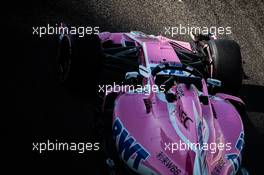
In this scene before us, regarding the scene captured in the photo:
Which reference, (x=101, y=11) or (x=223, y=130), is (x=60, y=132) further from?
(x=101, y=11)

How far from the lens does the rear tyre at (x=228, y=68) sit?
20.2ft

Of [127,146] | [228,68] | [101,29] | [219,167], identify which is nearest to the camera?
[219,167]

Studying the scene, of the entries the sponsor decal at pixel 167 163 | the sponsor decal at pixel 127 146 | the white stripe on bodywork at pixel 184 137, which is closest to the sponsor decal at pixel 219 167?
the white stripe on bodywork at pixel 184 137

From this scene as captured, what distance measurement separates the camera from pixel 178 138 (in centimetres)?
452

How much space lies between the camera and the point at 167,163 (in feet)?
14.3

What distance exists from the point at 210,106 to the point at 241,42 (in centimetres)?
324

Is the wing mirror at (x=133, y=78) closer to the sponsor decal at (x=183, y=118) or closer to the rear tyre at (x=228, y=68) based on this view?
the sponsor decal at (x=183, y=118)

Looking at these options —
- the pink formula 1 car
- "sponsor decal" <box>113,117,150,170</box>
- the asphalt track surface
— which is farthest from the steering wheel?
the asphalt track surface

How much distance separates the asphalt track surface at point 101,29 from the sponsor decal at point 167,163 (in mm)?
1048

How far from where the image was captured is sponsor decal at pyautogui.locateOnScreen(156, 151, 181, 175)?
14.1ft

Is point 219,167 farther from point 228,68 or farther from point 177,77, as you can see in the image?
point 228,68

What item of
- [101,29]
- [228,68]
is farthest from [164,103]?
[101,29]

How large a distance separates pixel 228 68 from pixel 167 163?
7.22 ft

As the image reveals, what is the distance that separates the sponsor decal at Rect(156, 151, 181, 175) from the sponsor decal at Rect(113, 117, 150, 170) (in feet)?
0.37
